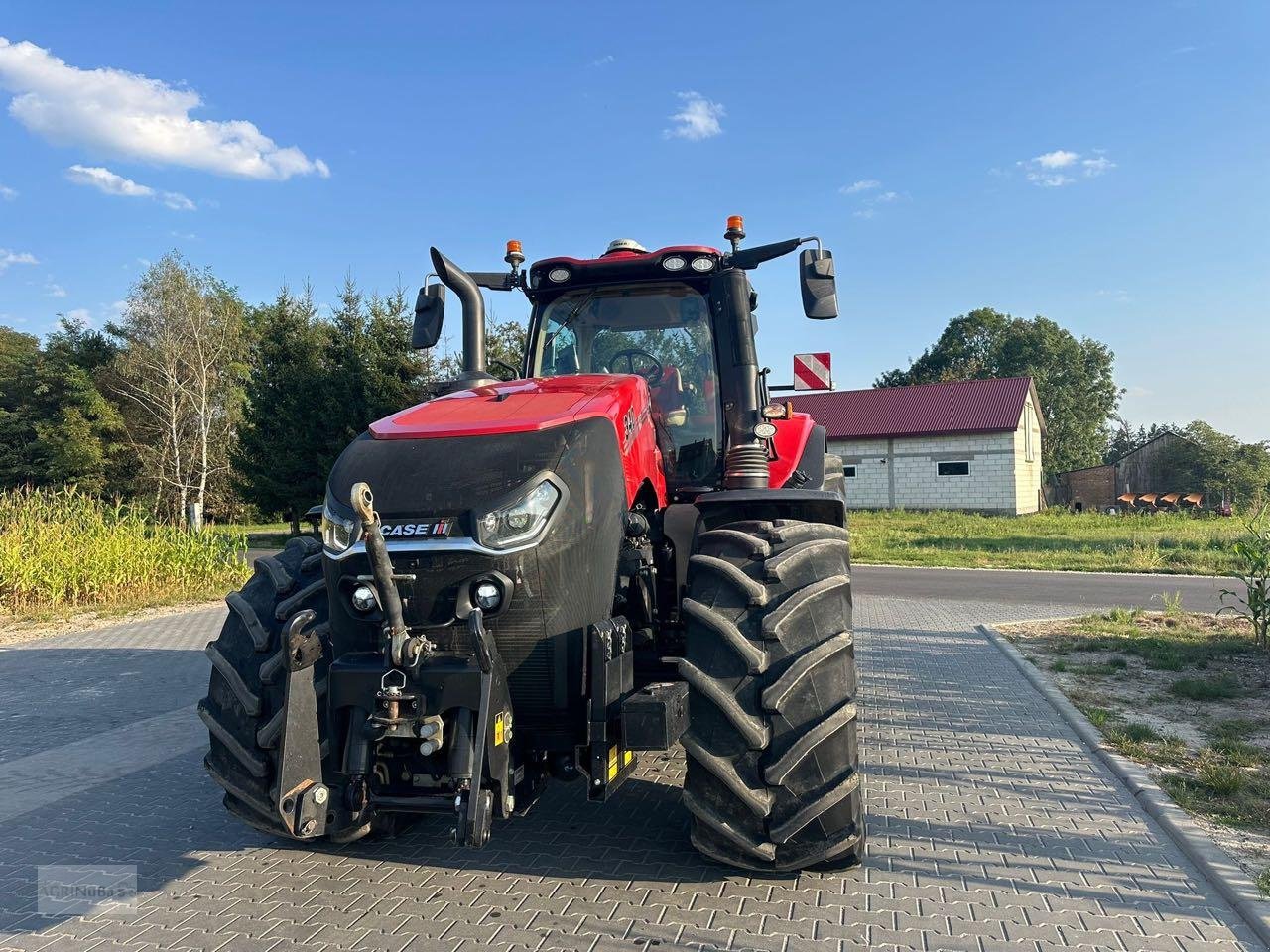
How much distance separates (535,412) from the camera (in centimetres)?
353

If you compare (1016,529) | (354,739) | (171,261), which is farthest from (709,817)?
(171,261)

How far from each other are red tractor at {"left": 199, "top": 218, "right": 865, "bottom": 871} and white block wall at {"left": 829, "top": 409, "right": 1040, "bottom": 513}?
30503mm

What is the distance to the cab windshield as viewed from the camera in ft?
16.1

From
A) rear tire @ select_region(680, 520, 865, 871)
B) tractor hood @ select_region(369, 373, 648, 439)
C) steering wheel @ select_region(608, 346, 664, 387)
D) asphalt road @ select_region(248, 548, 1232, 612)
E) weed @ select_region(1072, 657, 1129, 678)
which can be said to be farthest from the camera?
asphalt road @ select_region(248, 548, 1232, 612)

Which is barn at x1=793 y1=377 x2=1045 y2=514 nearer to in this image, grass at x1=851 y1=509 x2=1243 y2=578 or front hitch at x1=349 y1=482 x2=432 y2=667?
grass at x1=851 y1=509 x2=1243 y2=578

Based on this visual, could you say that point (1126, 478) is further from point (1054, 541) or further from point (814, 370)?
point (814, 370)

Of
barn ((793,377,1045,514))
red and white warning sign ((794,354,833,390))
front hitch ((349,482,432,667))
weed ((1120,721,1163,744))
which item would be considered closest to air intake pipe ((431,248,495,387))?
front hitch ((349,482,432,667))

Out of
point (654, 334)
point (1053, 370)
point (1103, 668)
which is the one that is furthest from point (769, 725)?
point (1053, 370)

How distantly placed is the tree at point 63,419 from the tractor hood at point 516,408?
1458 inches

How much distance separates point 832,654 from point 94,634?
32.0 feet

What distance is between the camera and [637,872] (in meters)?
3.54

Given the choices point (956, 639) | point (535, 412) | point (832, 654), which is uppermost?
point (535, 412)

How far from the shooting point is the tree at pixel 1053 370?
54625mm

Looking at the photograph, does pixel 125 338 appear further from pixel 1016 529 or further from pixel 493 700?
pixel 493 700
